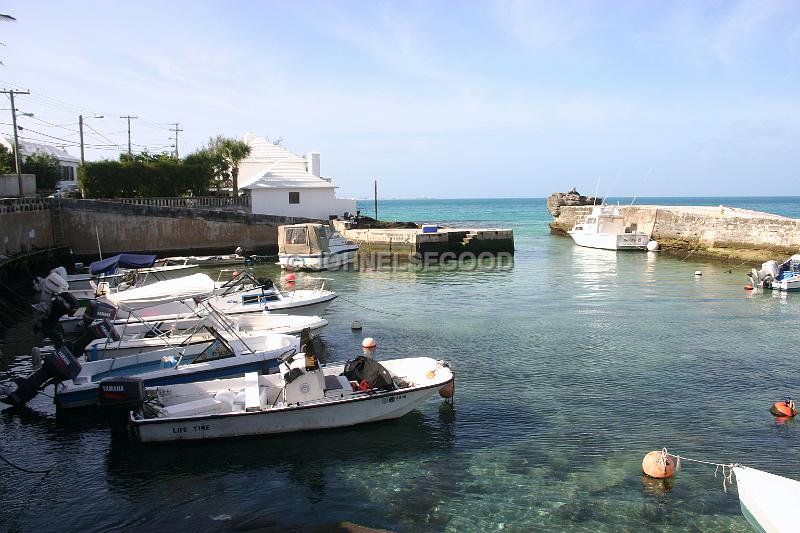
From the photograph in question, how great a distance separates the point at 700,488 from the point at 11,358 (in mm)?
17116

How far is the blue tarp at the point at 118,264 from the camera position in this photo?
2579 centimetres

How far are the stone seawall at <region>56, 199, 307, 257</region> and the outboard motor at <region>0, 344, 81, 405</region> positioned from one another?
28.3 m

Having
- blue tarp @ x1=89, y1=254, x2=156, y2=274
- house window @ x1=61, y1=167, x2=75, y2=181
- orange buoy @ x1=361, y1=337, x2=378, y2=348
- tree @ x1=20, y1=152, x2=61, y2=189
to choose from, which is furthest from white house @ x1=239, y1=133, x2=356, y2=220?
orange buoy @ x1=361, y1=337, x2=378, y2=348

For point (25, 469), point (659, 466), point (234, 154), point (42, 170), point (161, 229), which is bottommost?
point (25, 469)

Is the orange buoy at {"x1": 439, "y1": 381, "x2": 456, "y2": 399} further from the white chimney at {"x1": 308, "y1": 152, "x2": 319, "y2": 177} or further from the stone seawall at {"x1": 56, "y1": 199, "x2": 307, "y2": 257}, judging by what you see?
the white chimney at {"x1": 308, "y1": 152, "x2": 319, "y2": 177}

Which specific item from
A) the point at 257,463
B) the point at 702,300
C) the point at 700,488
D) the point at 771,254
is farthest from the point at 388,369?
the point at 771,254

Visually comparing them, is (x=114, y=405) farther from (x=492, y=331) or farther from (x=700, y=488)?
(x=492, y=331)

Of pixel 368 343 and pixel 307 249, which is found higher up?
pixel 307 249

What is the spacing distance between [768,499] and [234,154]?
1925 inches

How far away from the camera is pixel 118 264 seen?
86.3 ft

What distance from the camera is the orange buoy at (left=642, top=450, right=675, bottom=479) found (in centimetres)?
1032

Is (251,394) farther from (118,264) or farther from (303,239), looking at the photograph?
(303,239)

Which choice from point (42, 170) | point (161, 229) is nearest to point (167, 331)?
point (161, 229)

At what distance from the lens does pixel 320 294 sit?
2116 centimetres
